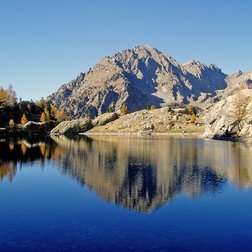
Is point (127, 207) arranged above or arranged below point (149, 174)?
below

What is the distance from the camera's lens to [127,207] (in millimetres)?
49344

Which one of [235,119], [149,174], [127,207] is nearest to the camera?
[127,207]

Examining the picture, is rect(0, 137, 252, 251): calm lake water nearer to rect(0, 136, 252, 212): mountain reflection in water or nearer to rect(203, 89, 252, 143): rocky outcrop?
rect(0, 136, 252, 212): mountain reflection in water

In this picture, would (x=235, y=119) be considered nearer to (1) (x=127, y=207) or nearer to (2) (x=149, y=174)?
(2) (x=149, y=174)

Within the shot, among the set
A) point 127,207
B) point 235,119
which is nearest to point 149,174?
point 127,207

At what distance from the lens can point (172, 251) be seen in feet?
107

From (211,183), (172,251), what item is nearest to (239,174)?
(211,183)

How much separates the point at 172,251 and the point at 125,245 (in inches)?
196

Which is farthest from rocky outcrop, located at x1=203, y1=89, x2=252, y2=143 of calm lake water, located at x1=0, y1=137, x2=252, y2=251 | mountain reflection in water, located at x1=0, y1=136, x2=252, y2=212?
calm lake water, located at x1=0, y1=137, x2=252, y2=251

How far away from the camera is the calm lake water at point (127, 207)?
35.5 metres

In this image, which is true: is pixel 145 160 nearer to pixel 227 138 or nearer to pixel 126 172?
pixel 126 172

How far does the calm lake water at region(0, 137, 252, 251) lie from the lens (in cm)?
3553

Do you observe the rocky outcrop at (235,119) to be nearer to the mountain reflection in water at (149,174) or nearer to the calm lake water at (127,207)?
the mountain reflection in water at (149,174)

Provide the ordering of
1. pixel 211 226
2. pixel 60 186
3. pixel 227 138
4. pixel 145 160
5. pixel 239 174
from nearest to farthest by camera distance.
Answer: pixel 211 226 < pixel 60 186 < pixel 239 174 < pixel 145 160 < pixel 227 138
